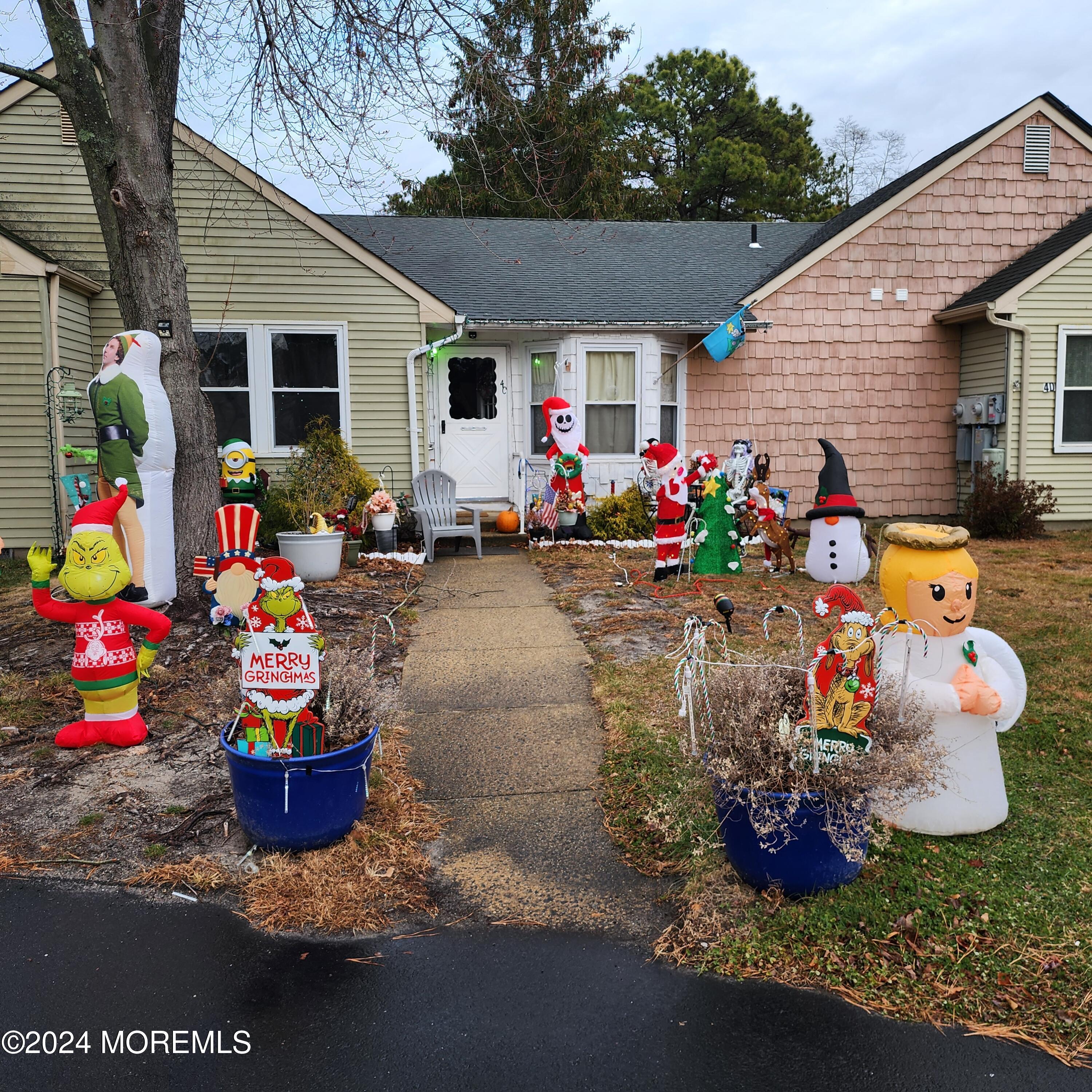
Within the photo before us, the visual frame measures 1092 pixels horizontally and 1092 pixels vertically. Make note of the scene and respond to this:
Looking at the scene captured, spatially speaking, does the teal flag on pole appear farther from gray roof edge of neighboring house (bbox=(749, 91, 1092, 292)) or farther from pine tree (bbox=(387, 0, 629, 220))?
pine tree (bbox=(387, 0, 629, 220))

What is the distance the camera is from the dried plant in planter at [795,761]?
282 centimetres

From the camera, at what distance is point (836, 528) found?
7.04 meters

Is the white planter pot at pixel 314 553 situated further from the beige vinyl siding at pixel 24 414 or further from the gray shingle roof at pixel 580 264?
the gray shingle roof at pixel 580 264

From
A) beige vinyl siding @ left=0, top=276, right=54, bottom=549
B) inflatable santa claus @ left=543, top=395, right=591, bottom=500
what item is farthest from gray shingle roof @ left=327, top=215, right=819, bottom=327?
beige vinyl siding @ left=0, top=276, right=54, bottom=549

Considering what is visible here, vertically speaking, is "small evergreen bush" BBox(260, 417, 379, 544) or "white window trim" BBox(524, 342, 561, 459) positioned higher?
"white window trim" BBox(524, 342, 561, 459)

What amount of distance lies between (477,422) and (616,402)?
194cm

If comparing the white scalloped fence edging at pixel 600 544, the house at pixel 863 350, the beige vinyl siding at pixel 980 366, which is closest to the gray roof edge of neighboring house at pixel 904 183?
the house at pixel 863 350

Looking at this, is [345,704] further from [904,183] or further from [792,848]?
[904,183]

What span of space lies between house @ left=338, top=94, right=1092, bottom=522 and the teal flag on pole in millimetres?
536

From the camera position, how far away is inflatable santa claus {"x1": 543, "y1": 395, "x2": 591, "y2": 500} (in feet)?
32.7

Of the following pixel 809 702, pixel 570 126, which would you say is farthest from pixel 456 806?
pixel 570 126

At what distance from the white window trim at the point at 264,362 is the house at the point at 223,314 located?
0.02m

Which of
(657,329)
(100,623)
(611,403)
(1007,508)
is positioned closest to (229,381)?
(611,403)

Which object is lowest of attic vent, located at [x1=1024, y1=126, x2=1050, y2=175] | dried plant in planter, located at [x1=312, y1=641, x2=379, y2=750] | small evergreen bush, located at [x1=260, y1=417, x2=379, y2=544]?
dried plant in planter, located at [x1=312, y1=641, x2=379, y2=750]
